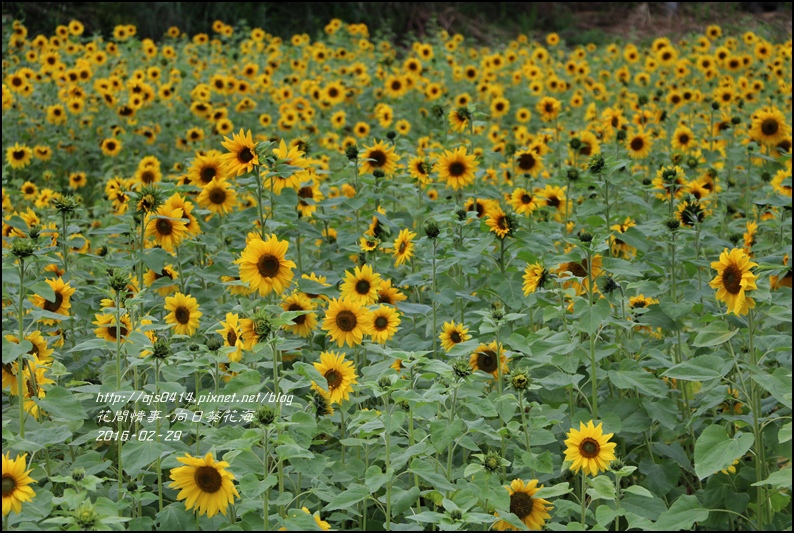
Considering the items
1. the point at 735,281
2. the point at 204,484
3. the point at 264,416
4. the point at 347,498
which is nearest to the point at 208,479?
the point at 204,484

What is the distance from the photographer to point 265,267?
9.27 feet

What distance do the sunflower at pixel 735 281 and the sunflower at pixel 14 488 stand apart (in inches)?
75.4

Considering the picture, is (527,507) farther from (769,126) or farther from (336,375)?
(769,126)

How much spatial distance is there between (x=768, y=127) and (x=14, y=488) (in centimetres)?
445

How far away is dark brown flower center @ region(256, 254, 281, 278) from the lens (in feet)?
9.27

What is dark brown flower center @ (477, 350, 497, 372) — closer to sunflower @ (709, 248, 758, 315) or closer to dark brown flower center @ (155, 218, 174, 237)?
Answer: sunflower @ (709, 248, 758, 315)

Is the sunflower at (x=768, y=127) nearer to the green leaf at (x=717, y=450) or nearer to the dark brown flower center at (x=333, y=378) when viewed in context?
the green leaf at (x=717, y=450)

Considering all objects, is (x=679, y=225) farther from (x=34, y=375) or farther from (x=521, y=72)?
(x=521, y=72)

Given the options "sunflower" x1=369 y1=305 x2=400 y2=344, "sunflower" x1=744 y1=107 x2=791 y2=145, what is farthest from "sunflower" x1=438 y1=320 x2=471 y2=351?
"sunflower" x1=744 y1=107 x2=791 y2=145

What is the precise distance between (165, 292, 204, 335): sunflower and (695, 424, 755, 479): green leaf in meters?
1.77

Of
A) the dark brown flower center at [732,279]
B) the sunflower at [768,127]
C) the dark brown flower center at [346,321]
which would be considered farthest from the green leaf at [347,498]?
the sunflower at [768,127]

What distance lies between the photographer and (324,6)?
15375 millimetres

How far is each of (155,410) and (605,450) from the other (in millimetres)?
1375

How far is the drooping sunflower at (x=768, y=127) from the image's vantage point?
5020 millimetres
